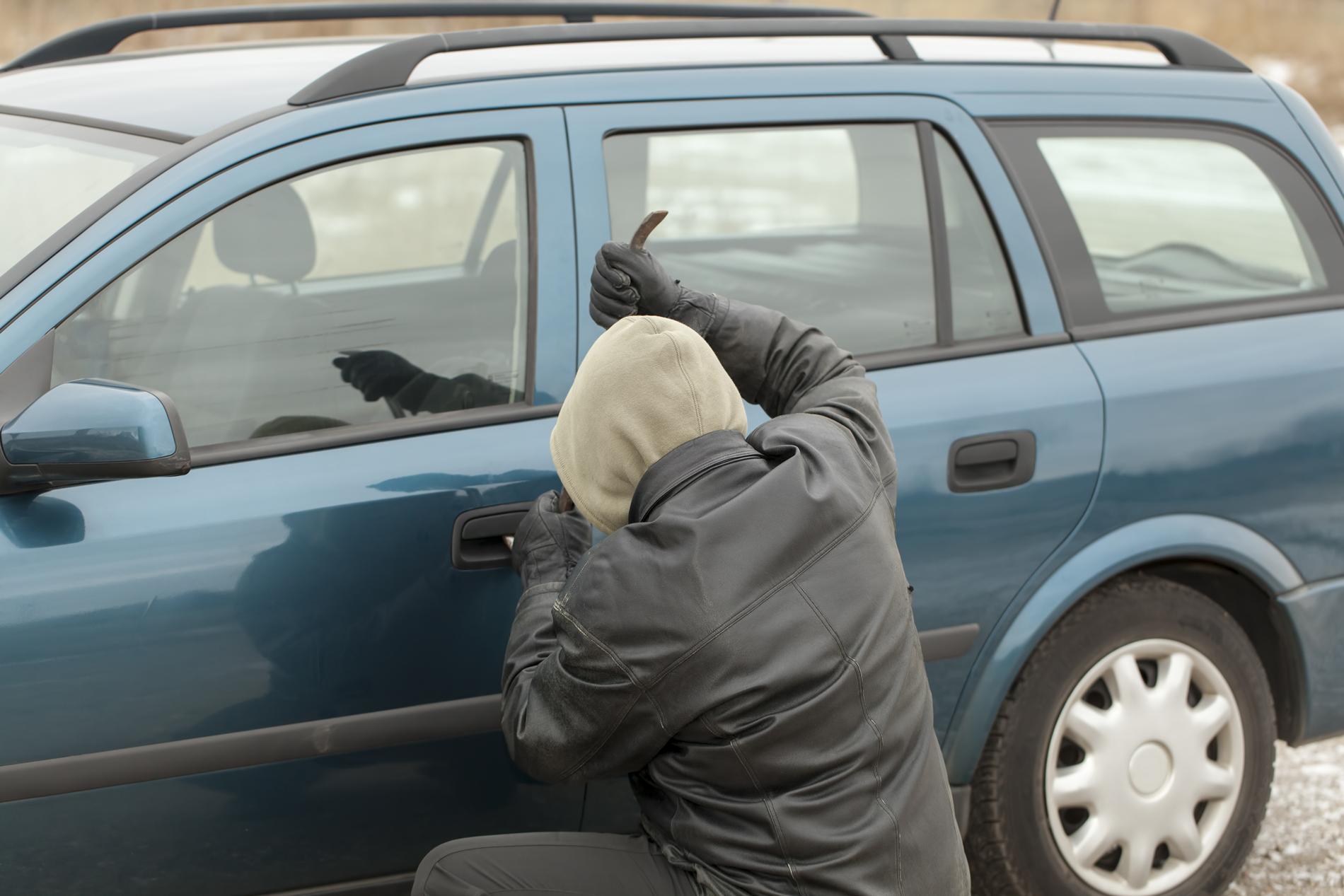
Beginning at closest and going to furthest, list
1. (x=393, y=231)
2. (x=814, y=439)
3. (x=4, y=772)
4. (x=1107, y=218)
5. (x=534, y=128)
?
(x=814, y=439) → (x=4, y=772) → (x=534, y=128) → (x=1107, y=218) → (x=393, y=231)

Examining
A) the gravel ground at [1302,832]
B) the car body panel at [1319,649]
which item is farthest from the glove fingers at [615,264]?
the gravel ground at [1302,832]

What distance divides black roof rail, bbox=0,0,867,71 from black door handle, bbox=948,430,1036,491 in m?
1.00

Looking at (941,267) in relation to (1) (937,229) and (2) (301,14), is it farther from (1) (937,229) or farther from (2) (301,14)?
(2) (301,14)

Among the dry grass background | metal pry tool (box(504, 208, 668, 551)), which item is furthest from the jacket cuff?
the dry grass background

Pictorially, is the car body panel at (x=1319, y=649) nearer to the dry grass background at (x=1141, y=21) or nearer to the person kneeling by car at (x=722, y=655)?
the person kneeling by car at (x=722, y=655)

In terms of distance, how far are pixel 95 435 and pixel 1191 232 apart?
2.42 meters

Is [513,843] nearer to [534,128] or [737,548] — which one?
[737,548]

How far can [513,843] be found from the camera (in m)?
1.97

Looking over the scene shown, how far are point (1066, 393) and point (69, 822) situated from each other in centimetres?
186

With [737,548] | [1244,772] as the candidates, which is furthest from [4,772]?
[1244,772]

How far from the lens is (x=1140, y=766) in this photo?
2785 mm

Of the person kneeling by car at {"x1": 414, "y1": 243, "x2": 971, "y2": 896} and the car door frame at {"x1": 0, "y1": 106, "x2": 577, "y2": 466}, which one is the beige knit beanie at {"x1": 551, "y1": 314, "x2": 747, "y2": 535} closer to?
the person kneeling by car at {"x1": 414, "y1": 243, "x2": 971, "y2": 896}

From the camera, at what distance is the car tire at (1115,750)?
276 cm

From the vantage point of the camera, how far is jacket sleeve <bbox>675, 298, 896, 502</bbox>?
215 cm
